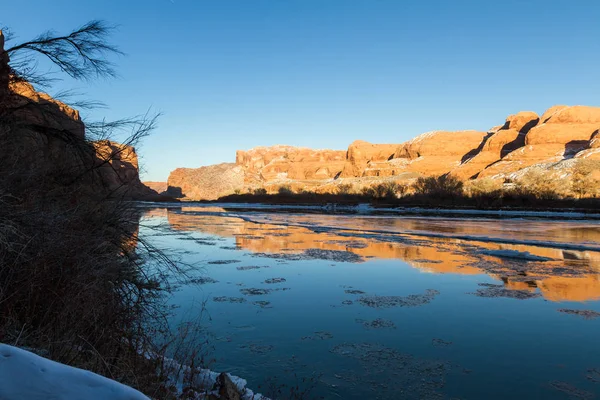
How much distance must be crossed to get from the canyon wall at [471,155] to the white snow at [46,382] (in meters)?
77.5

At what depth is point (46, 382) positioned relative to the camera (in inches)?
72.7

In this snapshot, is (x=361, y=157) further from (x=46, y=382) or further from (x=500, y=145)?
(x=46, y=382)

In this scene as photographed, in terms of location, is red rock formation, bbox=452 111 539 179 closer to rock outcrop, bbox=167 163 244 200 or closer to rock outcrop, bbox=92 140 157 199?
rock outcrop, bbox=167 163 244 200

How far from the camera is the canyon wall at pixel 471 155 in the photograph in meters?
106

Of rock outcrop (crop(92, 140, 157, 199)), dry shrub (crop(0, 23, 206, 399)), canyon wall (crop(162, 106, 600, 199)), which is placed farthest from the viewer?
canyon wall (crop(162, 106, 600, 199))

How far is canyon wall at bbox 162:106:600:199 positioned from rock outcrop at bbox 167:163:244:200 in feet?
1.23

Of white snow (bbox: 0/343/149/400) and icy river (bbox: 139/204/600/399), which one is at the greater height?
white snow (bbox: 0/343/149/400)

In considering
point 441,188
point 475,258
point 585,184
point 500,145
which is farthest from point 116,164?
point 500,145

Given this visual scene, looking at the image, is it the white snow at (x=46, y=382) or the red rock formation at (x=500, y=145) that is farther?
Result: the red rock formation at (x=500, y=145)

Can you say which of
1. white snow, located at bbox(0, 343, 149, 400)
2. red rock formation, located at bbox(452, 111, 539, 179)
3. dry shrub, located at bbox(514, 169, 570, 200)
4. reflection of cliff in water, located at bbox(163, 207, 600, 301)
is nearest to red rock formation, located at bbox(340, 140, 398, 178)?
red rock formation, located at bbox(452, 111, 539, 179)

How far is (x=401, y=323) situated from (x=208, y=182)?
149 meters

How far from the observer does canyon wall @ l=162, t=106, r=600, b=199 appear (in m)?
106

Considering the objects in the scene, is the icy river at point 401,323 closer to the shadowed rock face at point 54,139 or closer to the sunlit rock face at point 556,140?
the shadowed rock face at point 54,139

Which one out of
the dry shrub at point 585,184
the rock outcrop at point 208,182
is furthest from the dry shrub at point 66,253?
the rock outcrop at point 208,182
